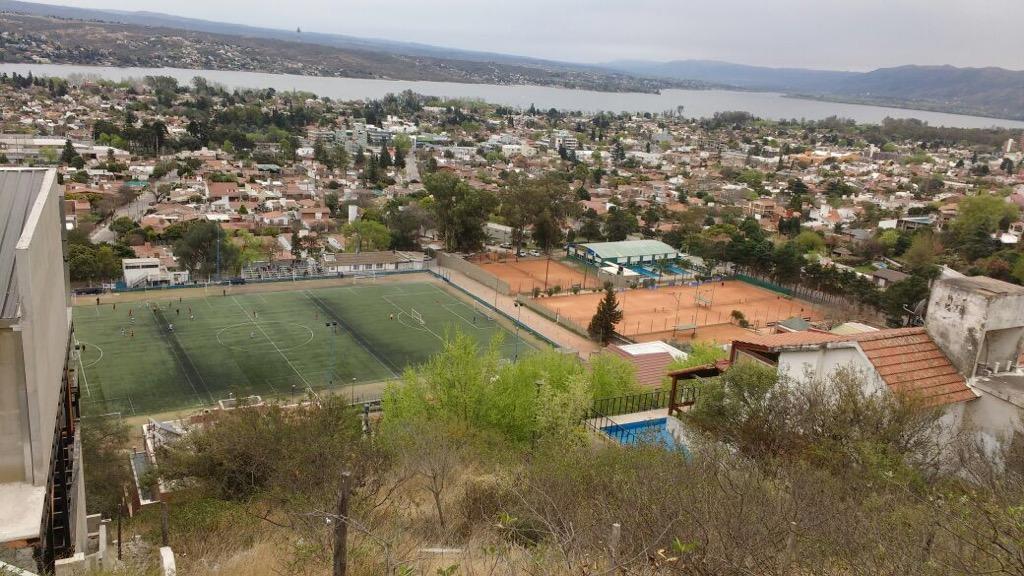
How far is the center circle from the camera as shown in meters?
22.4

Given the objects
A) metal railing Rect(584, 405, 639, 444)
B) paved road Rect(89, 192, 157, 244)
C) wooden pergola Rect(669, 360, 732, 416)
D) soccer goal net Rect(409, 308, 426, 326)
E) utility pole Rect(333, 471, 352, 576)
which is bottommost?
paved road Rect(89, 192, 157, 244)

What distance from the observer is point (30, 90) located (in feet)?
316

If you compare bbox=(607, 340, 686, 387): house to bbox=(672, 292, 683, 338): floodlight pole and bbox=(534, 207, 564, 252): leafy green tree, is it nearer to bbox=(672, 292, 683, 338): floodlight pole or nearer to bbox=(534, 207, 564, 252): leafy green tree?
bbox=(672, 292, 683, 338): floodlight pole

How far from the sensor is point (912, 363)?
986cm

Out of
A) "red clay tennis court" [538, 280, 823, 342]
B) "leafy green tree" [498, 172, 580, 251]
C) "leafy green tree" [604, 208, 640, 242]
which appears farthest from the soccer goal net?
"leafy green tree" [604, 208, 640, 242]

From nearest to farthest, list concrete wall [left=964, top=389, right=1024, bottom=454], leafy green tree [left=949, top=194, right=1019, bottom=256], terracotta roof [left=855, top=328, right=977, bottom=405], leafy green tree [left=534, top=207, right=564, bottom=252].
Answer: concrete wall [left=964, top=389, right=1024, bottom=454]
terracotta roof [left=855, top=328, right=977, bottom=405]
leafy green tree [left=534, top=207, right=564, bottom=252]
leafy green tree [left=949, top=194, right=1019, bottom=256]

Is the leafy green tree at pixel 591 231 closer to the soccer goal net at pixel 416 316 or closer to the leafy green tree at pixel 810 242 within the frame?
the leafy green tree at pixel 810 242

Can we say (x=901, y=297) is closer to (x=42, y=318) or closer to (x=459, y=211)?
(x=459, y=211)

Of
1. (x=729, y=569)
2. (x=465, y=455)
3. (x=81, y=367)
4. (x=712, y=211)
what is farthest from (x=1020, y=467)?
(x=712, y=211)

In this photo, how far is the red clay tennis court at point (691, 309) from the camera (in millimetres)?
27516

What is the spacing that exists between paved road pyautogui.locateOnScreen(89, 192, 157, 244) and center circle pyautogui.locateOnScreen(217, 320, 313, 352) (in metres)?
13.6

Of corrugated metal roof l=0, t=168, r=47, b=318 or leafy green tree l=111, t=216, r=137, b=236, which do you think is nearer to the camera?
corrugated metal roof l=0, t=168, r=47, b=318

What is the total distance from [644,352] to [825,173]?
6807cm

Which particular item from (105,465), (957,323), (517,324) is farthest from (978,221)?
(105,465)
